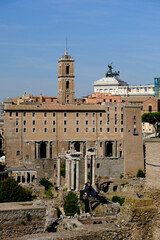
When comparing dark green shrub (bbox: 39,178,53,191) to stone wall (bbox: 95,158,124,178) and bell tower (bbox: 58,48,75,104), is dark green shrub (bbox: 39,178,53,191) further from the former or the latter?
bell tower (bbox: 58,48,75,104)

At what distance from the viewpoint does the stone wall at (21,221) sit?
18.5 metres

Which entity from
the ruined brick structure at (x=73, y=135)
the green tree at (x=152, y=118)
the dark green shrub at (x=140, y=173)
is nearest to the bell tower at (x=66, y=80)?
the ruined brick structure at (x=73, y=135)

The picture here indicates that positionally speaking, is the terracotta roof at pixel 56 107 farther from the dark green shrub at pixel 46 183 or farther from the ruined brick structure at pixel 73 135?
the dark green shrub at pixel 46 183

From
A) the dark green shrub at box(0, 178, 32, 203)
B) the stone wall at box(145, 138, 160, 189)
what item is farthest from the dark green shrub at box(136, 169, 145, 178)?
the stone wall at box(145, 138, 160, 189)

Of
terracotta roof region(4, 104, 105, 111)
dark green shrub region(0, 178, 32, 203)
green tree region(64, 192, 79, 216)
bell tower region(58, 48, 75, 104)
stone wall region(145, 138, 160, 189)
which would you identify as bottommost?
green tree region(64, 192, 79, 216)

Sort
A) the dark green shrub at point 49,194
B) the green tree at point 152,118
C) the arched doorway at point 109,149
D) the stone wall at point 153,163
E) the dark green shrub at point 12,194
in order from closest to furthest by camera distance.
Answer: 1. the stone wall at point 153,163
2. the dark green shrub at point 12,194
3. the dark green shrub at point 49,194
4. the arched doorway at point 109,149
5. the green tree at point 152,118

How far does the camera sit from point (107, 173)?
53781 millimetres

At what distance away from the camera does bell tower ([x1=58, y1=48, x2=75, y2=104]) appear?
2371 inches

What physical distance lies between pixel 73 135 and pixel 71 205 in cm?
1855

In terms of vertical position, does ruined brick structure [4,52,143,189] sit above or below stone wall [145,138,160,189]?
above

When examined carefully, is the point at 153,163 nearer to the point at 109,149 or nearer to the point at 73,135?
the point at 73,135

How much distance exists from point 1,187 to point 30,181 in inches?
504

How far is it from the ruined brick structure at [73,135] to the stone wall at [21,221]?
31.5 meters

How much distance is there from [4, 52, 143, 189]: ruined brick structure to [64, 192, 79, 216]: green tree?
1275 centimetres
